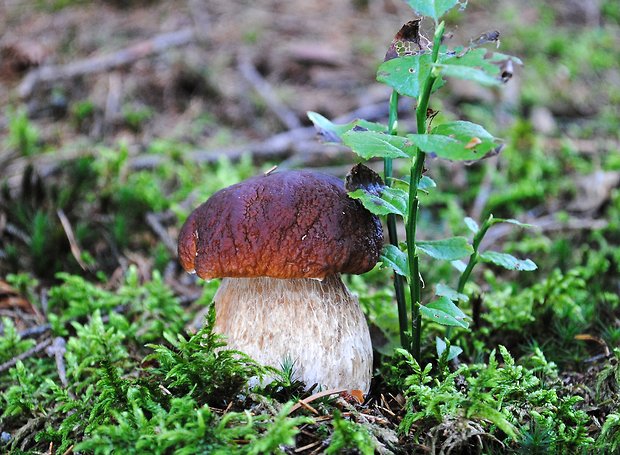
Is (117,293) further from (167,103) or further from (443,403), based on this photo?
(167,103)

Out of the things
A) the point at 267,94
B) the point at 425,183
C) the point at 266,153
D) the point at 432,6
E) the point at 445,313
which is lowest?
the point at 266,153

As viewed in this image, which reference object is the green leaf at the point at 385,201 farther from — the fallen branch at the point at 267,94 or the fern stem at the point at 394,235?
the fallen branch at the point at 267,94

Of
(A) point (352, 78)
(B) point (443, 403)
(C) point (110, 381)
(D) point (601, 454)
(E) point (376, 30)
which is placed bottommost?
(D) point (601, 454)

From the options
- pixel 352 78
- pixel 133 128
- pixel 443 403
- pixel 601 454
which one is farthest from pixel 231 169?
pixel 601 454

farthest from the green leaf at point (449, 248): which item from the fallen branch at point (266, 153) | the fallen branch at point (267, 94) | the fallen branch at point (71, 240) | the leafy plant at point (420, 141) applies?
the fallen branch at point (267, 94)

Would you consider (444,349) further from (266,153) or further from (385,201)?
(266,153)

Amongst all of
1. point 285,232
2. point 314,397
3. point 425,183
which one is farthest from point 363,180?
point 314,397
